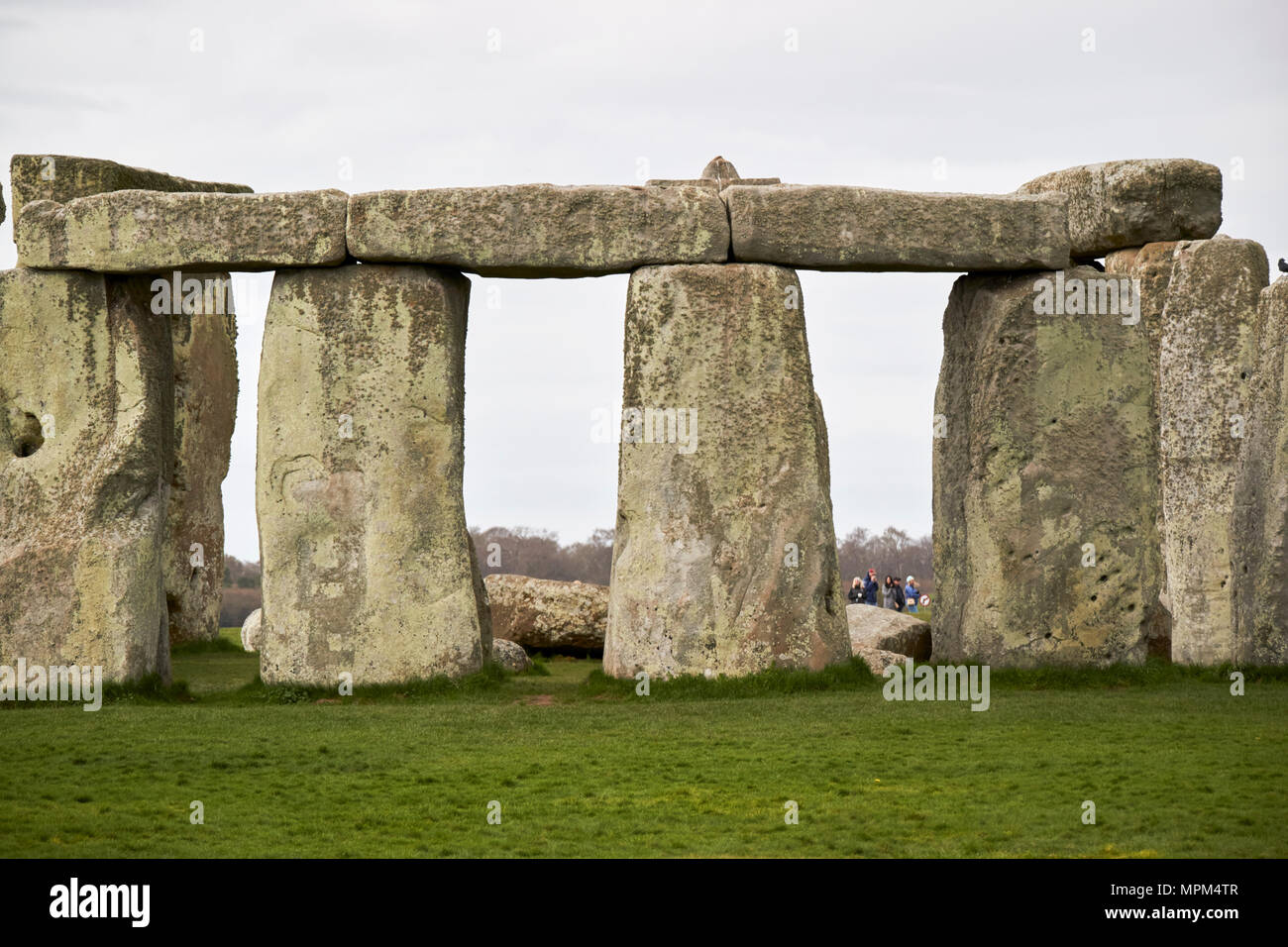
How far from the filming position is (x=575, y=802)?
32.9 feet

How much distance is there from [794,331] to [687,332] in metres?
0.85

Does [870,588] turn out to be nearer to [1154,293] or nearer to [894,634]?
[1154,293]

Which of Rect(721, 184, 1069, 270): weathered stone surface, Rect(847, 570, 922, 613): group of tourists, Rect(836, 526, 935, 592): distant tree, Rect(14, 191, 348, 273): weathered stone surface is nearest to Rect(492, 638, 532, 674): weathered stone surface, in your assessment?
Rect(14, 191, 348, 273): weathered stone surface

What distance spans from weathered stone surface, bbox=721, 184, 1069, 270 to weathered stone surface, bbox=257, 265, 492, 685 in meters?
2.50

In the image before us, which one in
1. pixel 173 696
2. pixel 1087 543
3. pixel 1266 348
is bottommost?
pixel 173 696

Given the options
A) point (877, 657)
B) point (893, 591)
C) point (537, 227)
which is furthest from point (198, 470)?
point (893, 591)

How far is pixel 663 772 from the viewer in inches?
427

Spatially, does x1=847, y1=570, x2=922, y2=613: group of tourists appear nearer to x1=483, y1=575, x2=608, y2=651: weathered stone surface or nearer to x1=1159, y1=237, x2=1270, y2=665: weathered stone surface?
x1=483, y1=575, x2=608, y2=651: weathered stone surface

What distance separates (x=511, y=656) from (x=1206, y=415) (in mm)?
6565

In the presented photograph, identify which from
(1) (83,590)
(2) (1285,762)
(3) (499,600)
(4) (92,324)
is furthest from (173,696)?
(2) (1285,762)

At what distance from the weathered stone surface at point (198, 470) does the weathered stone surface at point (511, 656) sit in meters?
4.46

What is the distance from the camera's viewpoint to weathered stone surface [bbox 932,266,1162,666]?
49.4ft

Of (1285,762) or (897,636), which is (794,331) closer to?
(897,636)

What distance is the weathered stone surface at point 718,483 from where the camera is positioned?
562 inches
